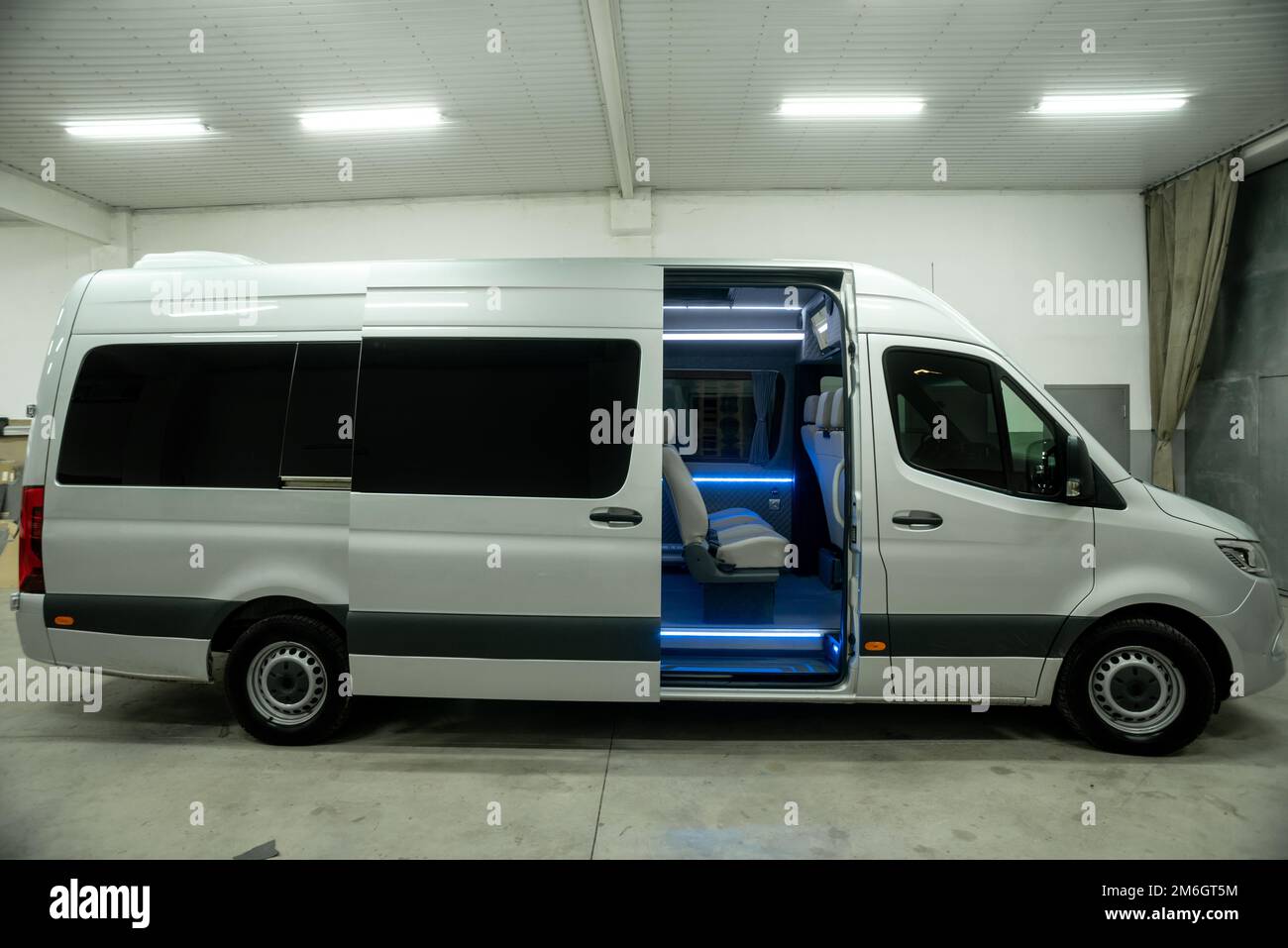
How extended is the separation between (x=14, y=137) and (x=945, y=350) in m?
8.08

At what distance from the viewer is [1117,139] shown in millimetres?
6039

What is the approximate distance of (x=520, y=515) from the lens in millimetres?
3037

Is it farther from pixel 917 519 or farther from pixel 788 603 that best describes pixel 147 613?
pixel 917 519

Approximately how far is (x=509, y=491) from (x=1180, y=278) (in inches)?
275

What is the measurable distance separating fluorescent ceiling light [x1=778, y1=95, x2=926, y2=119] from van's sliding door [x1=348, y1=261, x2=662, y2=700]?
3.45 m

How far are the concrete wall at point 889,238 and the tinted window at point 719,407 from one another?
2058 millimetres

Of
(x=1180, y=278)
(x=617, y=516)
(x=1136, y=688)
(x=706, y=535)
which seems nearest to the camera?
(x=617, y=516)

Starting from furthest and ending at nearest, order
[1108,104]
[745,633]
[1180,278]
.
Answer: [1180,278] → [1108,104] → [745,633]

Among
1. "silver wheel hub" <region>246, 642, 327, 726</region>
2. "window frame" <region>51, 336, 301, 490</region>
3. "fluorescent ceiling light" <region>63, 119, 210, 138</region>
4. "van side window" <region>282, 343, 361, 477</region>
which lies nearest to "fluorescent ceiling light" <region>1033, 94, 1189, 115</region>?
"van side window" <region>282, 343, 361, 477</region>

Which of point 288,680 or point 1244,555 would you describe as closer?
point 1244,555

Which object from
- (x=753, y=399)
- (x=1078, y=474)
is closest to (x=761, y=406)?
(x=753, y=399)

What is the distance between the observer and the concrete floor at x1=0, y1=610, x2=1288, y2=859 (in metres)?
2.52
